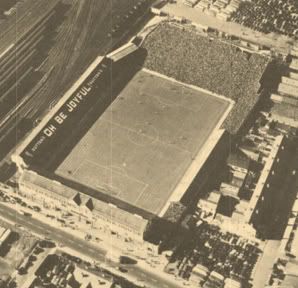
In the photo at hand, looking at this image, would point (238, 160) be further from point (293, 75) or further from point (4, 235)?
point (4, 235)

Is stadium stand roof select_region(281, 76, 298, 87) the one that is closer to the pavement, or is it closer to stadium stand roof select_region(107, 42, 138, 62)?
stadium stand roof select_region(107, 42, 138, 62)

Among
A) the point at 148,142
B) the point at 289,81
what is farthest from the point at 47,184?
the point at 289,81

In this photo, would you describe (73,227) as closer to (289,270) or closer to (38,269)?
(38,269)

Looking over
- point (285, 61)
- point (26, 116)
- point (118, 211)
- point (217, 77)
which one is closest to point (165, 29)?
point (217, 77)

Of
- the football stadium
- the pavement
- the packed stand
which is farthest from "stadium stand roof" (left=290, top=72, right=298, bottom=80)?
the pavement

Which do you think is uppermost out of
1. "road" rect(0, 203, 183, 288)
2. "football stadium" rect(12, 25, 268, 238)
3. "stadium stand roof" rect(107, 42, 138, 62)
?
"stadium stand roof" rect(107, 42, 138, 62)

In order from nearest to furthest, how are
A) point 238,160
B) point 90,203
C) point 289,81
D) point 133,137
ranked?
point 90,203 → point 238,160 → point 133,137 → point 289,81
